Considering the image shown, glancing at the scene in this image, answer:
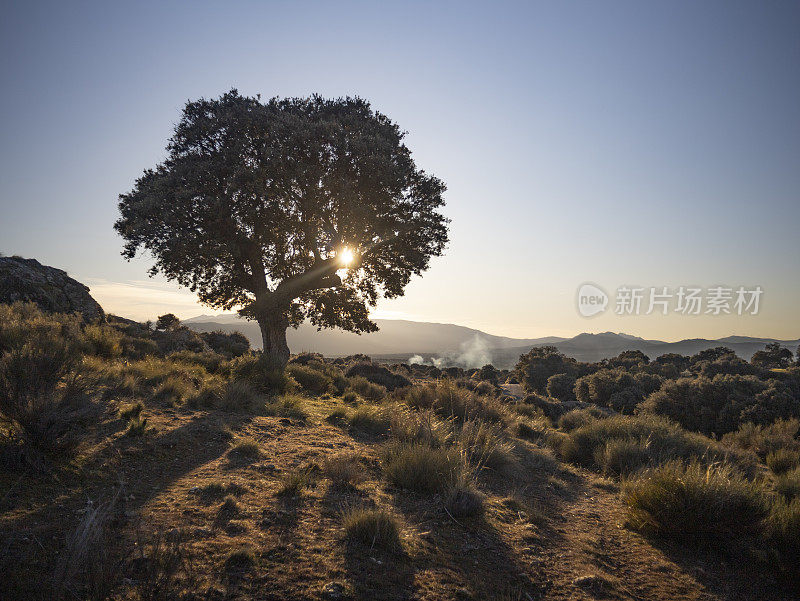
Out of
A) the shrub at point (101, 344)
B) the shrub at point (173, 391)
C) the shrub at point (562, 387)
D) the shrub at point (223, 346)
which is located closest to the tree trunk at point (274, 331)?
the shrub at point (223, 346)

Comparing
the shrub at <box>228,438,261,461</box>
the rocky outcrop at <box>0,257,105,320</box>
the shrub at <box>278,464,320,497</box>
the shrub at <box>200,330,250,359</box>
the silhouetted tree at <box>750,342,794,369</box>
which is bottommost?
the shrub at <box>200,330,250,359</box>

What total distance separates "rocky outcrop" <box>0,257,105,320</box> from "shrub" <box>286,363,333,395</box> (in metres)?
7.79

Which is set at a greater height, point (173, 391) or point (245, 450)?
point (173, 391)

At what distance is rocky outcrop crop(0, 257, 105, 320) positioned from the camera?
12.1 metres

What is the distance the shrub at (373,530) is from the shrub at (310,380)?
9.74m

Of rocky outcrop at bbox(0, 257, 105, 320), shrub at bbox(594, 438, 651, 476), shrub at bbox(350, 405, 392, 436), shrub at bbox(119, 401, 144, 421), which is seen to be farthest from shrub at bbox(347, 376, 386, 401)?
rocky outcrop at bbox(0, 257, 105, 320)

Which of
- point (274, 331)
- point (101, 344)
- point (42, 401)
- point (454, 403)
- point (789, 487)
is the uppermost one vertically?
point (274, 331)

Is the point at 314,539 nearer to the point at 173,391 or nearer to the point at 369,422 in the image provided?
the point at 369,422

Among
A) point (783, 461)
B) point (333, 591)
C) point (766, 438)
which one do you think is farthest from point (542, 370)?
point (333, 591)

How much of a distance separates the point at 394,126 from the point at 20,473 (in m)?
15.6

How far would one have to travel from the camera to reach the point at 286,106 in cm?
1530

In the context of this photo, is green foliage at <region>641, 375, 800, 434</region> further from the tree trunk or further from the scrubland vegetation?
the tree trunk

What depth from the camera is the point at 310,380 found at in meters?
13.6

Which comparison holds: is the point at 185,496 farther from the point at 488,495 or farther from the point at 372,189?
the point at 372,189
